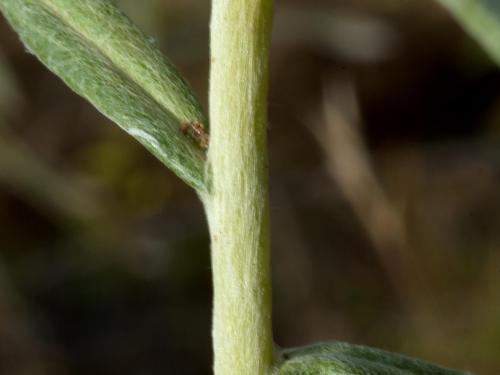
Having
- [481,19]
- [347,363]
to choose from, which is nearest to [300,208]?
[481,19]

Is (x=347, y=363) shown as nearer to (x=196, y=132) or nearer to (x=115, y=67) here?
(x=196, y=132)

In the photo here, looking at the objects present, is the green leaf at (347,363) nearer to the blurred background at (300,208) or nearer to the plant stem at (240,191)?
the plant stem at (240,191)

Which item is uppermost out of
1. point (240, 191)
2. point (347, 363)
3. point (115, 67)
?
point (115, 67)

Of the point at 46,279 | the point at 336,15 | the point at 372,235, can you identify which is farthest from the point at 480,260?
the point at 46,279

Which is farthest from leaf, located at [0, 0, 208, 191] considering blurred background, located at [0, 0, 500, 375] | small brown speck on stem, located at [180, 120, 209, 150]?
blurred background, located at [0, 0, 500, 375]

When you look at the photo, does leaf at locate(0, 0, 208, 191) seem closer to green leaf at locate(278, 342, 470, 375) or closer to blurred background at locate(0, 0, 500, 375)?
green leaf at locate(278, 342, 470, 375)

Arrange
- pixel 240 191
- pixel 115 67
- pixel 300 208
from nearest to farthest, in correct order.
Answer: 1. pixel 240 191
2. pixel 115 67
3. pixel 300 208
